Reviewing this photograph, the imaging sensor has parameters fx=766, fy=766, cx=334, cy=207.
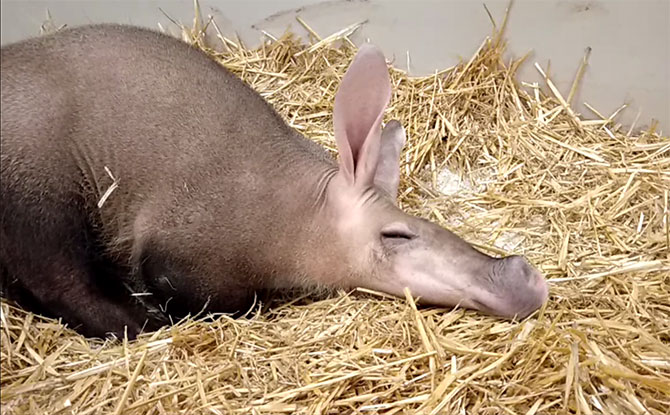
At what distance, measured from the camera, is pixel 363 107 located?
249 centimetres

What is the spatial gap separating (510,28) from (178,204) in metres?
1.95

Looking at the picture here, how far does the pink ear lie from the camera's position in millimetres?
2416

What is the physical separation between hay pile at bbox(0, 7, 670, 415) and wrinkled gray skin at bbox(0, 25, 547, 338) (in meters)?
0.12

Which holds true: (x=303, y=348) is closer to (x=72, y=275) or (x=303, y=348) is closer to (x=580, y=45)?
(x=72, y=275)

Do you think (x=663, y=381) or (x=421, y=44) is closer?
(x=663, y=381)

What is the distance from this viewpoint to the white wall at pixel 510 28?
3.52 meters

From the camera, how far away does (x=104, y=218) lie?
8.69 feet

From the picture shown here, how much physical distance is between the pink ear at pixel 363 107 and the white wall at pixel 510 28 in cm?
136

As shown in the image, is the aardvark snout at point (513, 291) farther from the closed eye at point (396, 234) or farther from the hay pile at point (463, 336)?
the closed eye at point (396, 234)

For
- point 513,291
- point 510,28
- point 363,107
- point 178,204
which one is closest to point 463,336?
point 513,291

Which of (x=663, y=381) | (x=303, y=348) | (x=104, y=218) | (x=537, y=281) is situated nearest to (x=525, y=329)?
(x=537, y=281)

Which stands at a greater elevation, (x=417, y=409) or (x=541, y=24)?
(x=541, y=24)

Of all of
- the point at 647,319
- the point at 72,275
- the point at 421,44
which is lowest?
the point at 647,319

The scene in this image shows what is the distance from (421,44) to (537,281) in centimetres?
171
